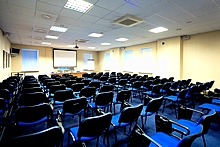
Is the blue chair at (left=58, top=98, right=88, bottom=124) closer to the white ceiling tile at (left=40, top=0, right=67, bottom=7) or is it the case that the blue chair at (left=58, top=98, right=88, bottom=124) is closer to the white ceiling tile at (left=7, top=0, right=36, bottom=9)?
the white ceiling tile at (left=40, top=0, right=67, bottom=7)

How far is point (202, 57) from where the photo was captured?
20.6 ft

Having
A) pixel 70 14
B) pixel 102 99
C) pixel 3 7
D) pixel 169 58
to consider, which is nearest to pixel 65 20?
pixel 70 14

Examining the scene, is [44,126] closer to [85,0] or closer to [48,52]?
[85,0]

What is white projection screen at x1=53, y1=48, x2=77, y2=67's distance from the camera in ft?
38.3

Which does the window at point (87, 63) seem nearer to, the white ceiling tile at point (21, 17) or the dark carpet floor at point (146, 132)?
the white ceiling tile at point (21, 17)

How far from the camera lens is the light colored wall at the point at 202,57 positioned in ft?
19.0

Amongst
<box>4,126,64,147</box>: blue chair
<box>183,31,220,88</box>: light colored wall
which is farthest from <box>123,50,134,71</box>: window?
<box>4,126,64,147</box>: blue chair

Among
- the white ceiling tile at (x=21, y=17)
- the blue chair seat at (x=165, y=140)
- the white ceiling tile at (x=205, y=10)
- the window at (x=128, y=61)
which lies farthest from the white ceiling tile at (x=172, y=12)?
the window at (x=128, y=61)

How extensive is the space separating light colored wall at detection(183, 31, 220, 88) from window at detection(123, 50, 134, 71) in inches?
176

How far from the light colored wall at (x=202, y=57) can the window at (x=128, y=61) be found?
448 cm

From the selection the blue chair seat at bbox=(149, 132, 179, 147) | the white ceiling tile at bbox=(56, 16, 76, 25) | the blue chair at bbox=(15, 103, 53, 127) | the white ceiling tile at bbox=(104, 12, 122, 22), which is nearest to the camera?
the blue chair seat at bbox=(149, 132, 179, 147)

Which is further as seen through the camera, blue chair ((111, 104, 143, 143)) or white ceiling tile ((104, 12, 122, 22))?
white ceiling tile ((104, 12, 122, 22))

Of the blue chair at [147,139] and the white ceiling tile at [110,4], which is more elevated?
the white ceiling tile at [110,4]

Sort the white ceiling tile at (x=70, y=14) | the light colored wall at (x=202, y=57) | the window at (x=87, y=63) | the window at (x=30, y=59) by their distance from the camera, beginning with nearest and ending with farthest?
the white ceiling tile at (x=70, y=14), the light colored wall at (x=202, y=57), the window at (x=30, y=59), the window at (x=87, y=63)
